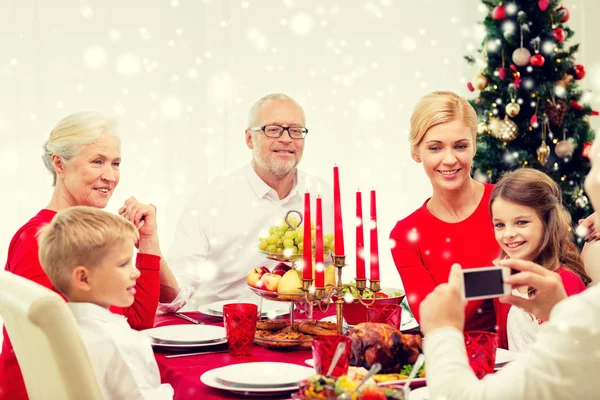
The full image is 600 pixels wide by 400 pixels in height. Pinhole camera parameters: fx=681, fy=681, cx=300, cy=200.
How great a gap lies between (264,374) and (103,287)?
43 centimetres

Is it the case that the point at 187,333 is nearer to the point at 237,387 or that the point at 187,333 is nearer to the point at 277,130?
the point at 237,387

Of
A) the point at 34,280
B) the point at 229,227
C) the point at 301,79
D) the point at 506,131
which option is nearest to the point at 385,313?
the point at 34,280

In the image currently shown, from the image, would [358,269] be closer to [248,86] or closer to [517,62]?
[517,62]

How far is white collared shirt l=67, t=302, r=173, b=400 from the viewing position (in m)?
1.46

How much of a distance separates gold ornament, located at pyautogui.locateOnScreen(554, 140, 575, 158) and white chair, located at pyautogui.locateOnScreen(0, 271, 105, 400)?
11.7 feet

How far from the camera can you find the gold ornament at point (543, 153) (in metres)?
4.20

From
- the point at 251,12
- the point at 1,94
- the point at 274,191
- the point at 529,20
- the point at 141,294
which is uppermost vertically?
the point at 251,12

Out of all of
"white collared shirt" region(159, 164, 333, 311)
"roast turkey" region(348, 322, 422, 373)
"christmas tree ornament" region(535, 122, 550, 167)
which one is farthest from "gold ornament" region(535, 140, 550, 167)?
"roast turkey" region(348, 322, 422, 373)

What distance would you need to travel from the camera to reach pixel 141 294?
2.19 meters

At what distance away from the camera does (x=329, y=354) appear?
137 centimetres

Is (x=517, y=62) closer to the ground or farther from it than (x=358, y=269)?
farther from it

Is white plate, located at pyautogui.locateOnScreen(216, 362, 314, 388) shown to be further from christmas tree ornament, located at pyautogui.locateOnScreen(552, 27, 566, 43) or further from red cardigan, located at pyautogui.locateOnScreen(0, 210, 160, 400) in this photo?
christmas tree ornament, located at pyautogui.locateOnScreen(552, 27, 566, 43)

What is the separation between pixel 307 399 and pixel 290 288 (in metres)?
0.77

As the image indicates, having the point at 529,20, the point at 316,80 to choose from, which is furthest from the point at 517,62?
the point at 316,80
